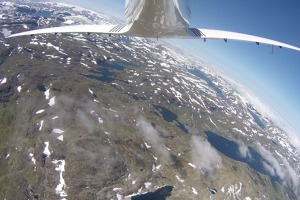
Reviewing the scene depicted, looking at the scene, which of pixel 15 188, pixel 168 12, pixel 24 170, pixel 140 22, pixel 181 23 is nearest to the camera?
pixel 168 12

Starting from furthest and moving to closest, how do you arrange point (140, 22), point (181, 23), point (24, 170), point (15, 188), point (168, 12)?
1. point (24, 170)
2. point (15, 188)
3. point (181, 23)
4. point (140, 22)
5. point (168, 12)

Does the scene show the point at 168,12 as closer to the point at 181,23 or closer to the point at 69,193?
the point at 181,23

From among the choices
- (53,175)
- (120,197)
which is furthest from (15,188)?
(120,197)

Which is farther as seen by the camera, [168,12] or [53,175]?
[53,175]

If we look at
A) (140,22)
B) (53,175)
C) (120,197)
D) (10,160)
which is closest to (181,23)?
(140,22)

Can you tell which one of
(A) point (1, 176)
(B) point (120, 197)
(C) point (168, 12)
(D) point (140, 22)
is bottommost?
(A) point (1, 176)

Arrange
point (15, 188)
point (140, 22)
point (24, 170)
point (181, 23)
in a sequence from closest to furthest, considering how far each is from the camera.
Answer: point (140, 22) < point (181, 23) < point (15, 188) < point (24, 170)

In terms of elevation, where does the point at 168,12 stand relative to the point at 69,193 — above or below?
above

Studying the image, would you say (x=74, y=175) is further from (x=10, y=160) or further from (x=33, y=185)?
(x=10, y=160)

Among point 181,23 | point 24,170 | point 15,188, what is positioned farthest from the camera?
point 24,170
